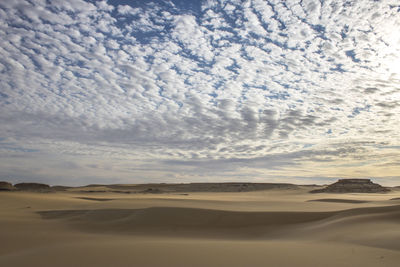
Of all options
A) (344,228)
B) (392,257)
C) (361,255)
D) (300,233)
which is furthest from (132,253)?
(344,228)

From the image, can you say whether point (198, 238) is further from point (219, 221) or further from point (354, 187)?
point (354, 187)

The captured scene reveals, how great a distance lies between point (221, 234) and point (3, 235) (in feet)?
17.4

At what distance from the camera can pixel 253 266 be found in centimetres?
421

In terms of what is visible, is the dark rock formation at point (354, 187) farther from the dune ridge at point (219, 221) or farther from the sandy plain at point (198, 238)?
the sandy plain at point (198, 238)

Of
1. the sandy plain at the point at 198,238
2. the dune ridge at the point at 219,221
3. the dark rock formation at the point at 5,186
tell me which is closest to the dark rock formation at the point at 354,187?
the dune ridge at the point at 219,221

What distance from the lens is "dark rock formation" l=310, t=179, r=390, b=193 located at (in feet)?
132

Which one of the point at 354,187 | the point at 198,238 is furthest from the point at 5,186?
the point at 354,187

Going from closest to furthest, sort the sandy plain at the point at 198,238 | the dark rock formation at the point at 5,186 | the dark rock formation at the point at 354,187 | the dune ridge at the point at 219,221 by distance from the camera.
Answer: the sandy plain at the point at 198,238 → the dune ridge at the point at 219,221 → the dark rock formation at the point at 5,186 → the dark rock formation at the point at 354,187

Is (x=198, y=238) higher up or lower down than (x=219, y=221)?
lower down

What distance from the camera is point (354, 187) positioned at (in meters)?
41.1

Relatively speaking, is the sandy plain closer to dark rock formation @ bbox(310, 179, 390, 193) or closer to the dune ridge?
the dune ridge

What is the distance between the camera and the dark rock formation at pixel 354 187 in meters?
40.2

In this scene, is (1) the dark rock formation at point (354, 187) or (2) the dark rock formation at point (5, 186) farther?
(1) the dark rock formation at point (354, 187)

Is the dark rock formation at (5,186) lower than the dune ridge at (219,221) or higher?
higher
